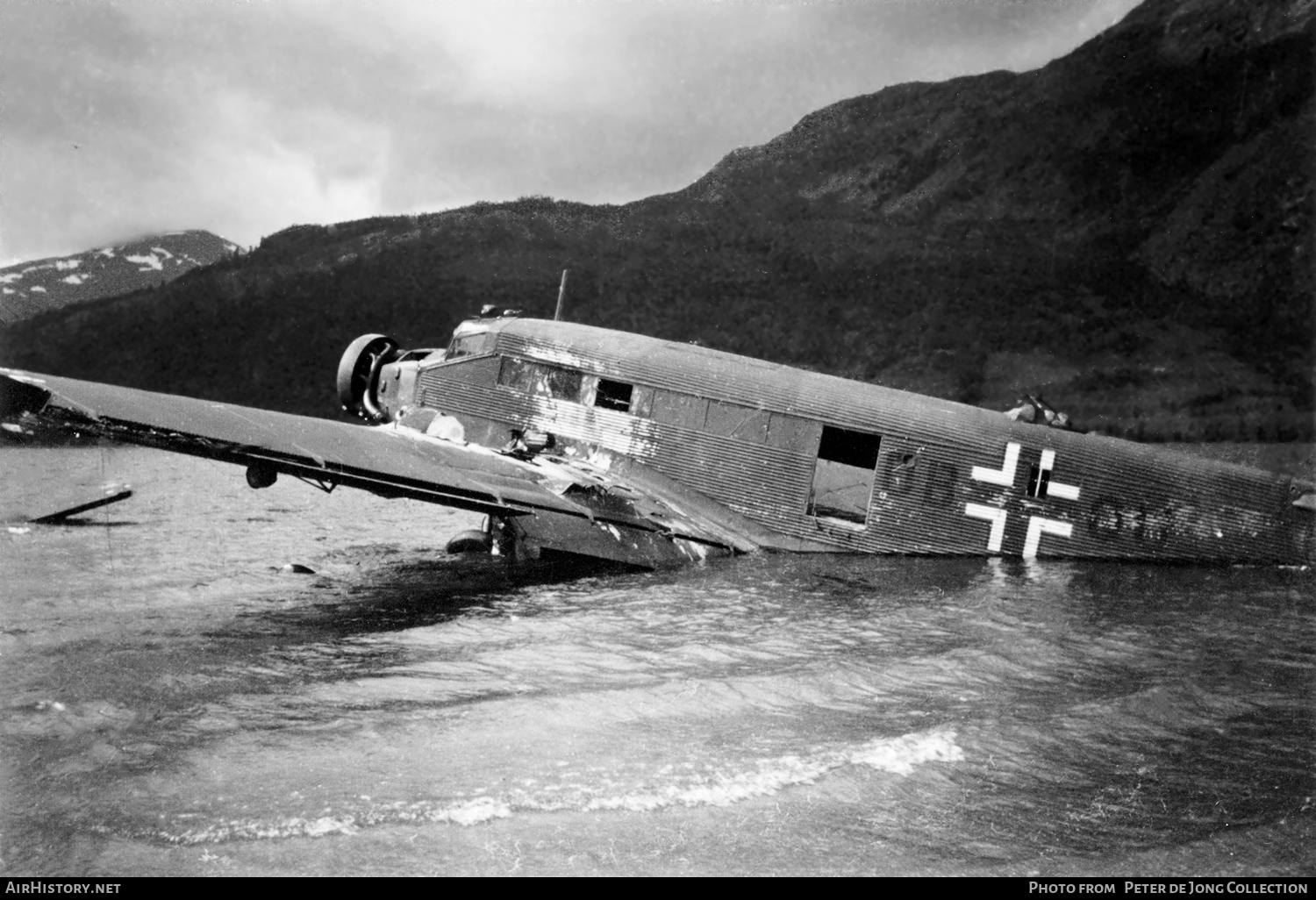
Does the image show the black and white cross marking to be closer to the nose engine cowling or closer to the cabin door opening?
the cabin door opening

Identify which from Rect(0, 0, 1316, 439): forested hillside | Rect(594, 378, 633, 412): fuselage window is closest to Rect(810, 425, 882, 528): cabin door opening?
Rect(594, 378, 633, 412): fuselage window

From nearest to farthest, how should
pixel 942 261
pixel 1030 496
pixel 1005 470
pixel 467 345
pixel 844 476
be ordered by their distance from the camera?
1. pixel 1005 470
2. pixel 1030 496
3. pixel 467 345
4. pixel 844 476
5. pixel 942 261

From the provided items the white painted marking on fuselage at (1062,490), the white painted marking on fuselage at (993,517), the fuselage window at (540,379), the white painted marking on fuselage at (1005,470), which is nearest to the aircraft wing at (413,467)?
the fuselage window at (540,379)

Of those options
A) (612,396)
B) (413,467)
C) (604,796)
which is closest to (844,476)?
(612,396)

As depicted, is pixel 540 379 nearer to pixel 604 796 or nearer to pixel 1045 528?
pixel 1045 528

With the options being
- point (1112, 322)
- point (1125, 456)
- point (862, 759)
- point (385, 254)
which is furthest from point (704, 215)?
point (862, 759)

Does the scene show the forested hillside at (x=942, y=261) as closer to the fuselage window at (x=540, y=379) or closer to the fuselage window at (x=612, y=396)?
the fuselage window at (x=612, y=396)
